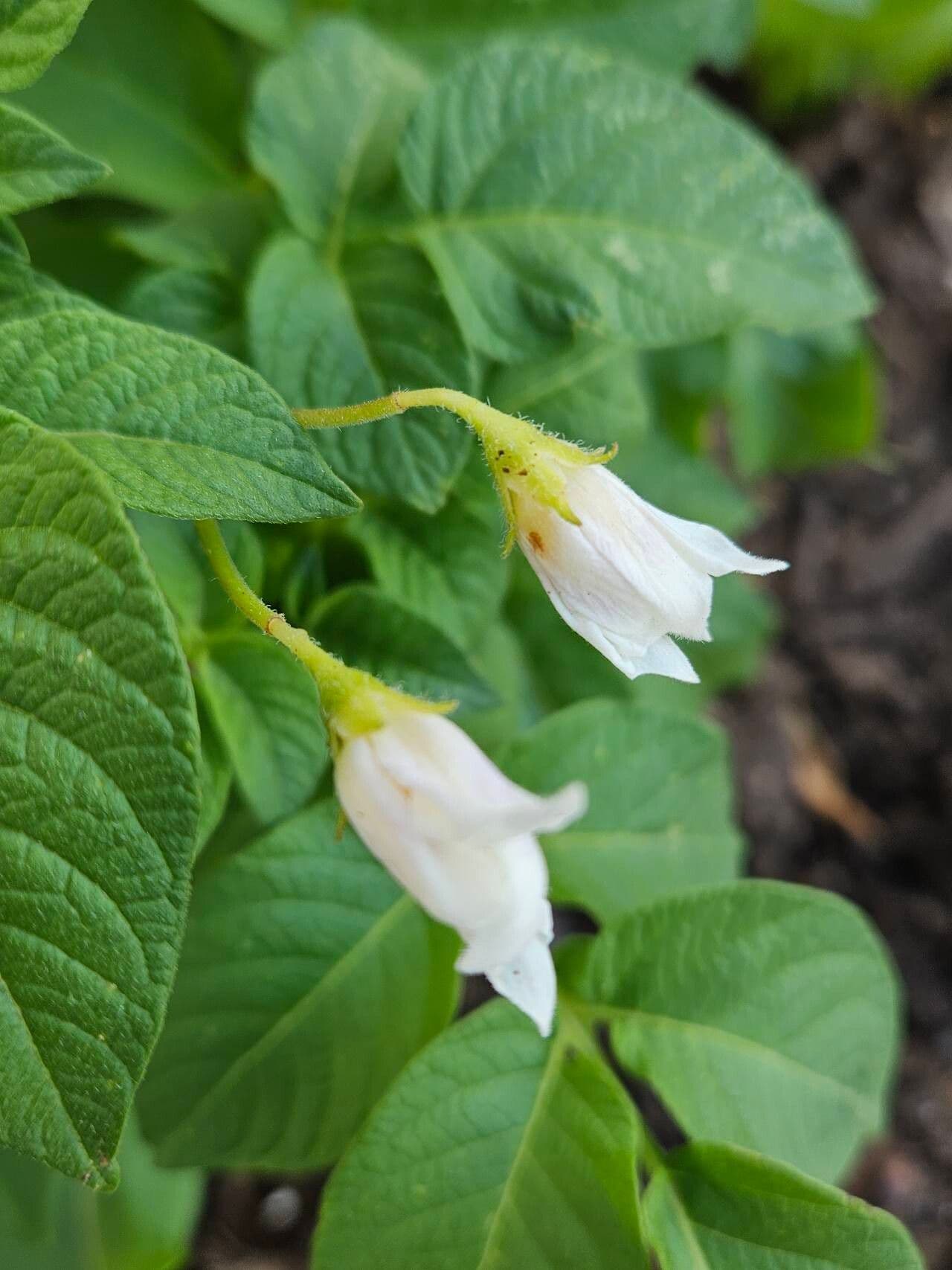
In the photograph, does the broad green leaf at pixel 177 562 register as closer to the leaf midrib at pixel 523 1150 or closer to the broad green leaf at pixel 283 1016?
the broad green leaf at pixel 283 1016

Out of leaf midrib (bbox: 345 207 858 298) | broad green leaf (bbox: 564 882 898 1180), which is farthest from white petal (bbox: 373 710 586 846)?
leaf midrib (bbox: 345 207 858 298)

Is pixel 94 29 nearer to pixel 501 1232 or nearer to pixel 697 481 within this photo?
pixel 697 481

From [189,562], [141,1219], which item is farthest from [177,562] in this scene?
[141,1219]

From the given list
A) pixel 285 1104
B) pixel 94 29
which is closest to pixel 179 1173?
pixel 285 1104

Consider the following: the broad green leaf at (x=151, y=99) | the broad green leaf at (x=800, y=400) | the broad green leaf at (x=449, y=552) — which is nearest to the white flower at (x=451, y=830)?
the broad green leaf at (x=449, y=552)

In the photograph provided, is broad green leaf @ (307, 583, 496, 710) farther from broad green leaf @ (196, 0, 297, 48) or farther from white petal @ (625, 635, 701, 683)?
broad green leaf @ (196, 0, 297, 48)
